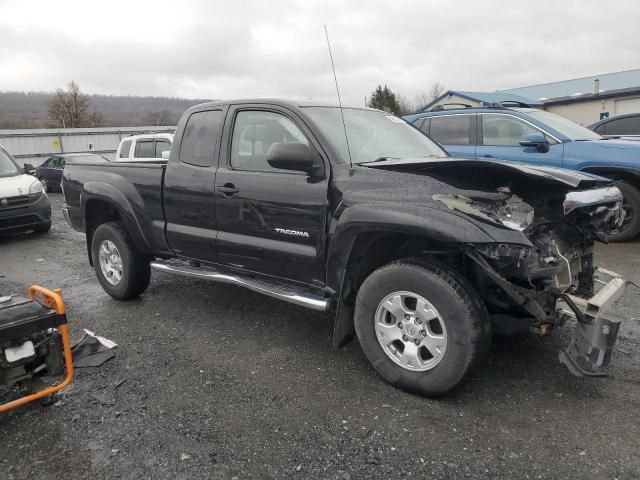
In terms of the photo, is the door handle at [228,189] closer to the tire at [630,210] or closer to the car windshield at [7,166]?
the tire at [630,210]

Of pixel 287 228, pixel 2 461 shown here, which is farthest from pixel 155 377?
Answer: pixel 287 228

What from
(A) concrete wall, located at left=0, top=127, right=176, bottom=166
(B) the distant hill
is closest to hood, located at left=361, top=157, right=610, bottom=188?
(A) concrete wall, located at left=0, top=127, right=176, bottom=166

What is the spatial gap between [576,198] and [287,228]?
1875 millimetres

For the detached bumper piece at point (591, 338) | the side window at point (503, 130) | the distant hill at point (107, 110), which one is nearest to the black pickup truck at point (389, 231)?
the detached bumper piece at point (591, 338)

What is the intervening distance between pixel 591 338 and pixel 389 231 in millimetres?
1255

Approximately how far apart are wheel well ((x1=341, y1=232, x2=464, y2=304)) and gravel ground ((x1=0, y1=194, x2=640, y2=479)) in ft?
2.14

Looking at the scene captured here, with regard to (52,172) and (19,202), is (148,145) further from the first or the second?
(52,172)

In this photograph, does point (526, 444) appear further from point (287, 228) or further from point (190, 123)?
point (190, 123)

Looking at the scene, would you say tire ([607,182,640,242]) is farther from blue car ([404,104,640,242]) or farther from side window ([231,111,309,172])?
side window ([231,111,309,172])

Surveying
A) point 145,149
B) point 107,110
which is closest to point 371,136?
point 145,149

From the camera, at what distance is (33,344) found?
3006 millimetres

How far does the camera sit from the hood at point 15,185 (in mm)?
8727

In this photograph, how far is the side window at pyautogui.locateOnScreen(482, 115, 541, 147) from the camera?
24.2 feet

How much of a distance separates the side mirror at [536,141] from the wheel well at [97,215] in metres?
5.16
